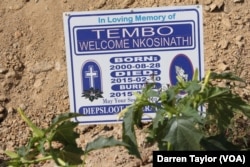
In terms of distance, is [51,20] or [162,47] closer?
[162,47]

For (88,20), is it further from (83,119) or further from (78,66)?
(83,119)

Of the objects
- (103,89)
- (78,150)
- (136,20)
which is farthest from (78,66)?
(78,150)

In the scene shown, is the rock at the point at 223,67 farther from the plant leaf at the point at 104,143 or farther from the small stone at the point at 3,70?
the plant leaf at the point at 104,143

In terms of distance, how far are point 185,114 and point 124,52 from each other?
1363 millimetres

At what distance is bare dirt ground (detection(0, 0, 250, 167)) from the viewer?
3.08 metres

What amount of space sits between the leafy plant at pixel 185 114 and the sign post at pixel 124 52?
123cm

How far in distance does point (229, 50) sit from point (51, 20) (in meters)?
0.90

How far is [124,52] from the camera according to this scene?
9.14ft

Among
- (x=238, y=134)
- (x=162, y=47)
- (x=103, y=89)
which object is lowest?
(x=238, y=134)

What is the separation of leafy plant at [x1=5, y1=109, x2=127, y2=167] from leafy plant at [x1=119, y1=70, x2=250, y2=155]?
0.33 feet

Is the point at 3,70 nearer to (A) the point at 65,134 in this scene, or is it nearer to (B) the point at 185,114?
(A) the point at 65,134

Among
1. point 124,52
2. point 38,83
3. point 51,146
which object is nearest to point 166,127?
point 51,146

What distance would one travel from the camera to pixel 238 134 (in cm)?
284

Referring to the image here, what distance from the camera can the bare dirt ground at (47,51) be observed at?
10.1ft
